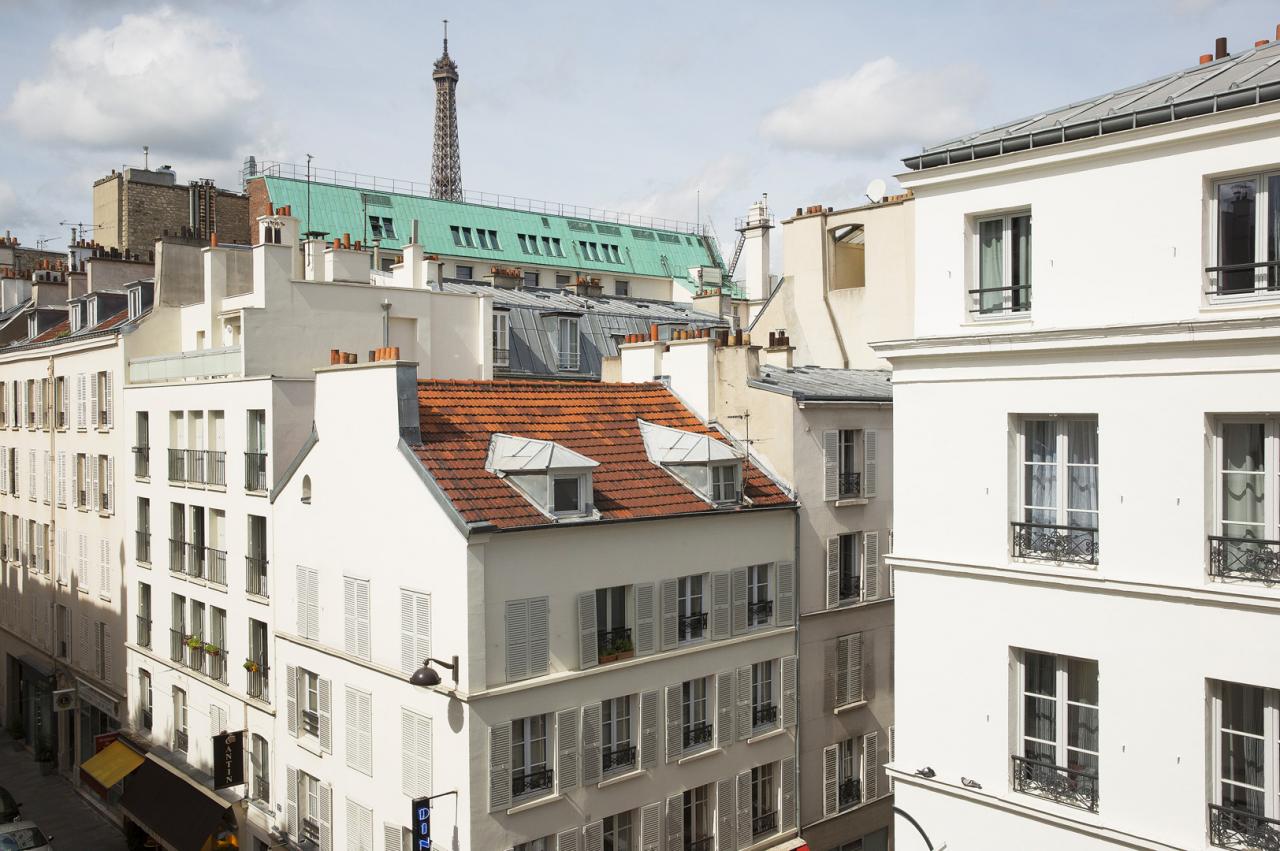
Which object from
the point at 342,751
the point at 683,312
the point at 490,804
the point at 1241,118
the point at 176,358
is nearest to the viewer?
the point at 1241,118

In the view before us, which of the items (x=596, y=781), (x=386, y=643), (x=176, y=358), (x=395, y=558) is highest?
(x=176, y=358)

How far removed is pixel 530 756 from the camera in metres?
18.8

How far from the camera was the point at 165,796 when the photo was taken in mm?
27266

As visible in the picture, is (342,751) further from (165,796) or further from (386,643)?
(165,796)

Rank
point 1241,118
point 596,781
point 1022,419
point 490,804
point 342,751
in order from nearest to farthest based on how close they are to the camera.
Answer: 1. point 1241,118
2. point 1022,419
3. point 490,804
4. point 596,781
5. point 342,751

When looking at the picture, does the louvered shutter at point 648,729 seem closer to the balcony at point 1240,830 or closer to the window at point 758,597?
the window at point 758,597

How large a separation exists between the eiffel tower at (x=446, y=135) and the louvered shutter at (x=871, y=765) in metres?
69.1

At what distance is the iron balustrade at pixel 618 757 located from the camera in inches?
780

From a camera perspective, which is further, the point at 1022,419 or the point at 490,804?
the point at 490,804

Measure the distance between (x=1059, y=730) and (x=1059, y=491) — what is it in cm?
268

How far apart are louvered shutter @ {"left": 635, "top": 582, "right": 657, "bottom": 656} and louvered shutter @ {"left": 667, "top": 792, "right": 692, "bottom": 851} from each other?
2928 millimetres

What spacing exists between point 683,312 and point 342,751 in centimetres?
2442

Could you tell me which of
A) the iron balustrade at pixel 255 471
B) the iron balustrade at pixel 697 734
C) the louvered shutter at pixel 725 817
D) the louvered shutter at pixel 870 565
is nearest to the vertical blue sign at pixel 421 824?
the iron balustrade at pixel 697 734

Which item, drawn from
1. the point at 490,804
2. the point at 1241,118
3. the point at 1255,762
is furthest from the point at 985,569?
the point at 490,804
